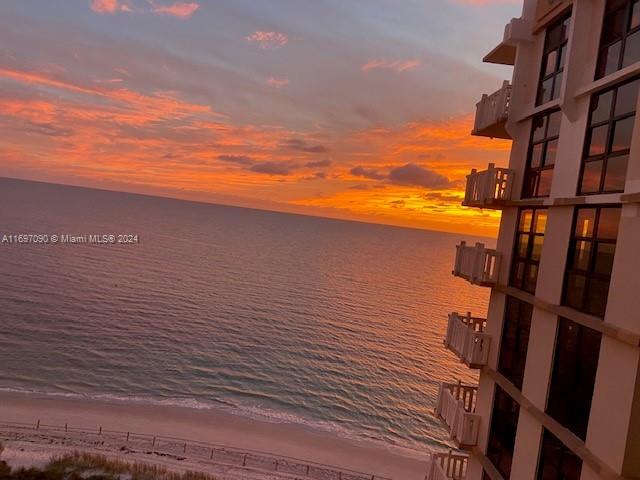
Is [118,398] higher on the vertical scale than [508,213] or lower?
lower

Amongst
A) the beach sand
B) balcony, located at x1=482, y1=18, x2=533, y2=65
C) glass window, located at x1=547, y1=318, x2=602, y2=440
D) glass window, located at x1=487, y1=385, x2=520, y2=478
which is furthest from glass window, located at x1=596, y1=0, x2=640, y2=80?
the beach sand

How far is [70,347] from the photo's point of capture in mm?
44562

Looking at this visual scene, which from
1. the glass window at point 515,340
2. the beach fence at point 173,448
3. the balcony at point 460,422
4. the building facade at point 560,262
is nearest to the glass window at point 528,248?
the building facade at point 560,262

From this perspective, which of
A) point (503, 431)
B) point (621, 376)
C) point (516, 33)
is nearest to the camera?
point (621, 376)

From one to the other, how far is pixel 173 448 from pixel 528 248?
26125 millimetres

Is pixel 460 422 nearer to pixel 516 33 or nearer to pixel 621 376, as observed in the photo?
pixel 621 376

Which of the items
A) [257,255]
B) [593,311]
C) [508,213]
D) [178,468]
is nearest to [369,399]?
[178,468]

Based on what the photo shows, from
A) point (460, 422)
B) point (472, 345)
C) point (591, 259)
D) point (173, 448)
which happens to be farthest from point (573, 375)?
point (173, 448)

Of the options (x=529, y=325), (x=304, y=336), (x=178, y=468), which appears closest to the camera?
(x=529, y=325)

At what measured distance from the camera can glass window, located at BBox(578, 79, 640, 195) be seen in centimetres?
745

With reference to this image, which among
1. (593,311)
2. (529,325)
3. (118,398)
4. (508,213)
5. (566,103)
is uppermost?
(566,103)

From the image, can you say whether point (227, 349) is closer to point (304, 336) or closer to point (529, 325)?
point (304, 336)

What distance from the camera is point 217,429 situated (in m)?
33.3

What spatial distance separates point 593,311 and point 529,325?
2276 millimetres
